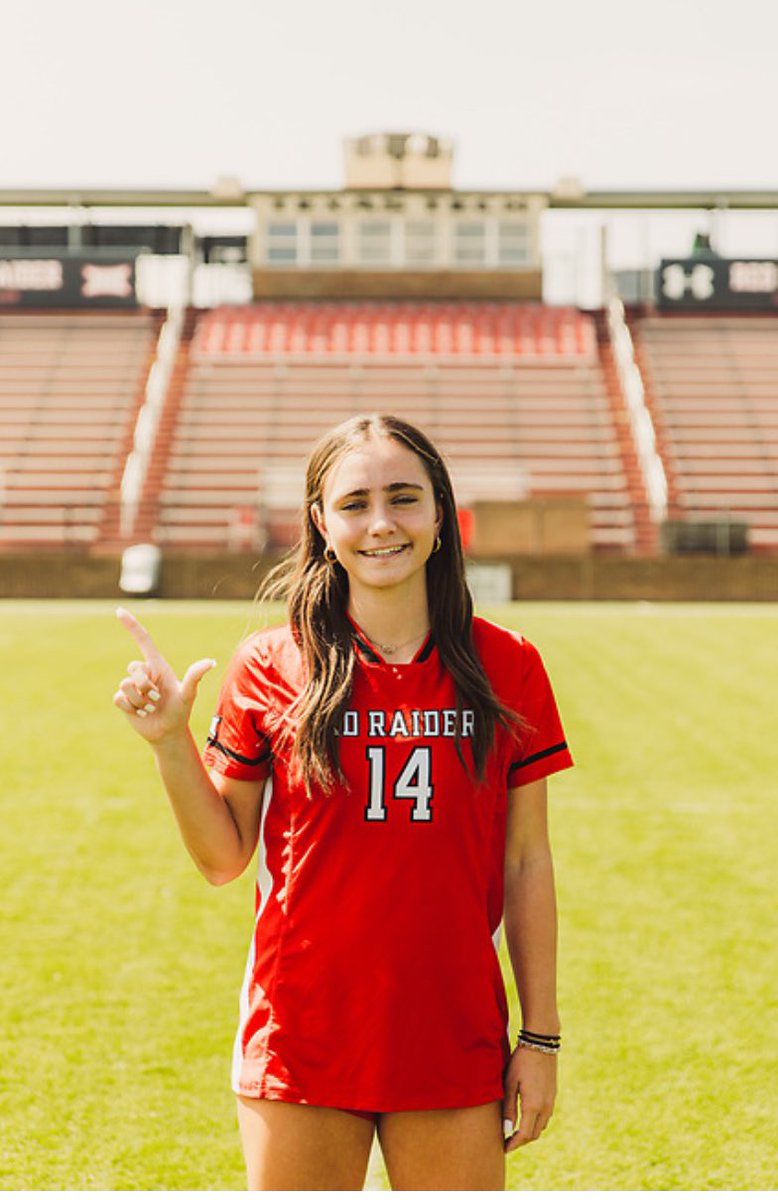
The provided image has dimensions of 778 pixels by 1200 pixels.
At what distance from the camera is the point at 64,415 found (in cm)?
3903

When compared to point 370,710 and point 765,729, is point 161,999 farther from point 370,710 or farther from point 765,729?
point 765,729

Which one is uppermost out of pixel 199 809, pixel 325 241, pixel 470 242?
pixel 325 241

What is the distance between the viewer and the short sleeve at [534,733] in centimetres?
252

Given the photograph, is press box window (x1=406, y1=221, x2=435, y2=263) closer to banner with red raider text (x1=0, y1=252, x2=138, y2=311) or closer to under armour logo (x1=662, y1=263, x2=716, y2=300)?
under armour logo (x1=662, y1=263, x2=716, y2=300)

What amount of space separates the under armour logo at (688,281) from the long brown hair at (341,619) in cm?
4329

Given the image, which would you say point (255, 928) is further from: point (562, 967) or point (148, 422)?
point (148, 422)

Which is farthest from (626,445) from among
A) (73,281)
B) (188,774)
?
(188,774)

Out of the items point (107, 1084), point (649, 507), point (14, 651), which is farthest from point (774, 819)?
point (649, 507)

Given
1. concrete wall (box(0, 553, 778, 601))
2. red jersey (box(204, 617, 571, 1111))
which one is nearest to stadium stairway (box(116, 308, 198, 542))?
concrete wall (box(0, 553, 778, 601))

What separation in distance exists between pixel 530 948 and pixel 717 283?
144 feet

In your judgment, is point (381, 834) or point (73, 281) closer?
point (381, 834)

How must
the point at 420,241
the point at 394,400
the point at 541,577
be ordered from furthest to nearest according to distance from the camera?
the point at 420,241 < the point at 394,400 < the point at 541,577

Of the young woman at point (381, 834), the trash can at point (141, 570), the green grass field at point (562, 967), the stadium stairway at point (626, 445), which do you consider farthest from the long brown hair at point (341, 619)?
the stadium stairway at point (626, 445)

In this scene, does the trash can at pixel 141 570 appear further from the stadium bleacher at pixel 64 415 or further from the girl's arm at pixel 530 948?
the girl's arm at pixel 530 948
